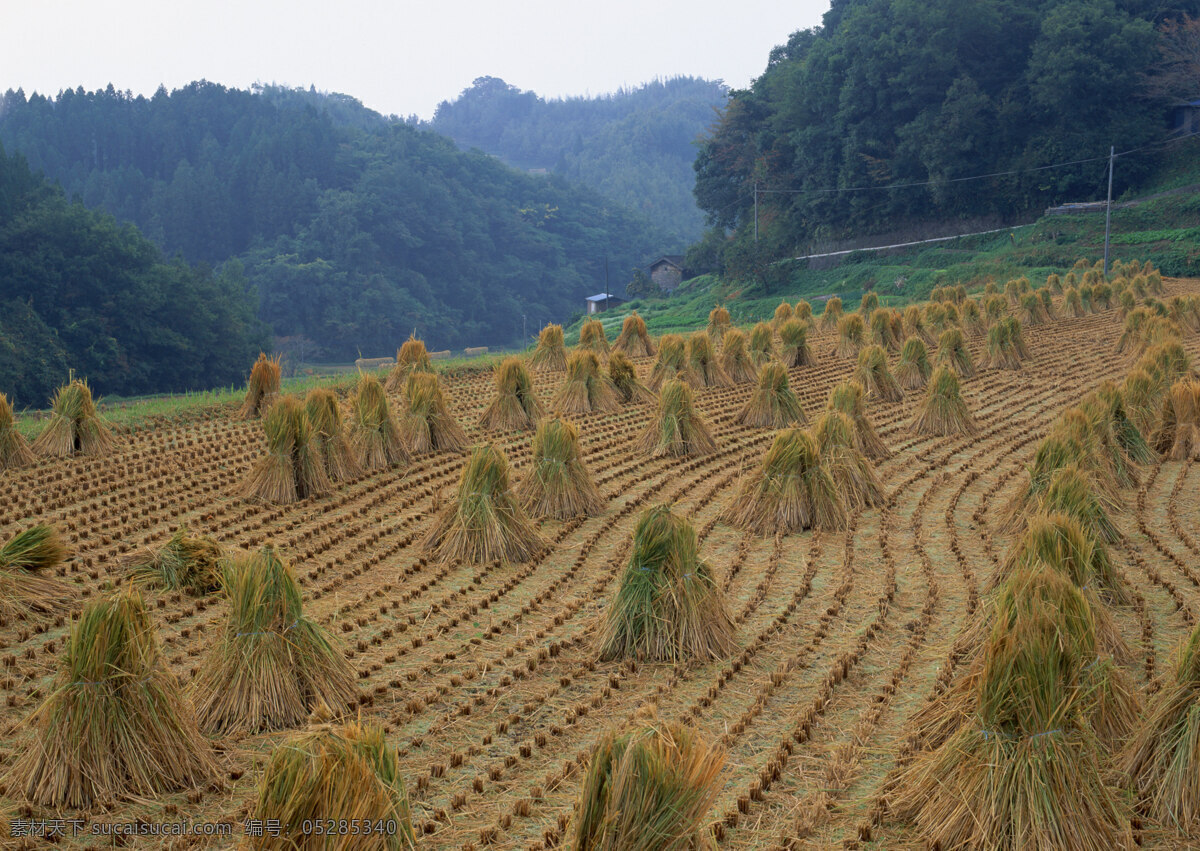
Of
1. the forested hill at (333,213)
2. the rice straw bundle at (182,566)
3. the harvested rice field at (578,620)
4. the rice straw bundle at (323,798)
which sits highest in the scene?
the forested hill at (333,213)

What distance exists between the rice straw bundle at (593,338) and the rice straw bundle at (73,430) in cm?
757

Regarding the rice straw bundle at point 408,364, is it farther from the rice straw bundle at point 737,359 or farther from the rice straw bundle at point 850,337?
the rice straw bundle at point 850,337

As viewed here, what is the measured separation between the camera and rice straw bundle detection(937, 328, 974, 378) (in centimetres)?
1409

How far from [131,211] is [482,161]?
27.4 meters

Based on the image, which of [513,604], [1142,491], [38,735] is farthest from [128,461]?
[1142,491]

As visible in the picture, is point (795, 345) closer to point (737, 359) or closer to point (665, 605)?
point (737, 359)

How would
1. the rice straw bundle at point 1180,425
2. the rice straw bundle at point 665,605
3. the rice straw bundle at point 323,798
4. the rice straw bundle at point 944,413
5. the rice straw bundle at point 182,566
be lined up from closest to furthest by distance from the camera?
the rice straw bundle at point 323,798
the rice straw bundle at point 665,605
the rice straw bundle at point 182,566
the rice straw bundle at point 1180,425
the rice straw bundle at point 944,413

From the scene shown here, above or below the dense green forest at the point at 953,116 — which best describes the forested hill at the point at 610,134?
above

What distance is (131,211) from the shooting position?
6325 cm

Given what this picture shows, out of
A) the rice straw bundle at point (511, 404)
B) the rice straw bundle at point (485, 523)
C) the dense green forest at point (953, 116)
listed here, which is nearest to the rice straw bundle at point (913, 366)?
the rice straw bundle at point (511, 404)

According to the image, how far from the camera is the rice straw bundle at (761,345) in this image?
15.5 m

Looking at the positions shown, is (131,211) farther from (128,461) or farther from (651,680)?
(651,680)

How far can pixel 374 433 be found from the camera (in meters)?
9.62

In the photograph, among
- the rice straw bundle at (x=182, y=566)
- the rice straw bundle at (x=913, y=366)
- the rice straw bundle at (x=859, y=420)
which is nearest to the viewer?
the rice straw bundle at (x=182, y=566)
